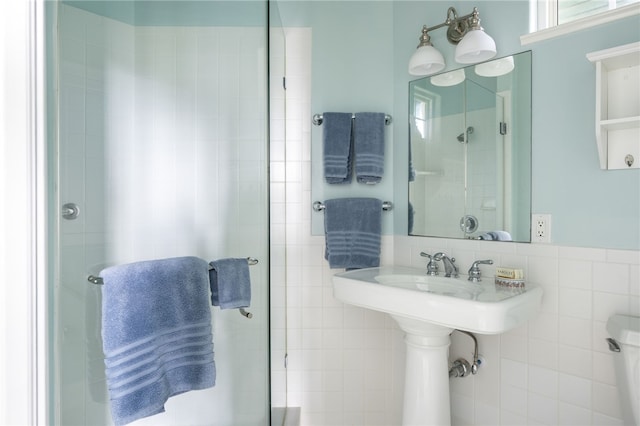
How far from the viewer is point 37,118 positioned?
57cm

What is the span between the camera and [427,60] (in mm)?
1614

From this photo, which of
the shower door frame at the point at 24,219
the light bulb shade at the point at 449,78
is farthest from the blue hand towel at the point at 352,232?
the shower door frame at the point at 24,219

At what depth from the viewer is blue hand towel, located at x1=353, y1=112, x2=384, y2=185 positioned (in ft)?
5.81

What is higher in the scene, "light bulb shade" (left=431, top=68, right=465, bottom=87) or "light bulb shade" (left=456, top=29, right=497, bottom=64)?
"light bulb shade" (left=456, top=29, right=497, bottom=64)

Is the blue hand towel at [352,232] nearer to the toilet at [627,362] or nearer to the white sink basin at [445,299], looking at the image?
the white sink basin at [445,299]

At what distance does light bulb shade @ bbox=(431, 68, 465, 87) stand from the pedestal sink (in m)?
0.90

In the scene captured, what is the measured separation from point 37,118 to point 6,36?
128mm

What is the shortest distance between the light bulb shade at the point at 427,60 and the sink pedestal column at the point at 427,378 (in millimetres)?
1138

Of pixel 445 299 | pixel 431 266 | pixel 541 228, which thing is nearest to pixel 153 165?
pixel 445 299

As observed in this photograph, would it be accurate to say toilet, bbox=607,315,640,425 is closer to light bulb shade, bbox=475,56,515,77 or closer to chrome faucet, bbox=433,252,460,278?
chrome faucet, bbox=433,252,460,278

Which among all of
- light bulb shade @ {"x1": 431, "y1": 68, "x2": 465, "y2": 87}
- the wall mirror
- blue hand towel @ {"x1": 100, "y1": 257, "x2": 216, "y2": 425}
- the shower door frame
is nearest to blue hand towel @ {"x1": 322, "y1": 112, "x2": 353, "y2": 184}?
the wall mirror

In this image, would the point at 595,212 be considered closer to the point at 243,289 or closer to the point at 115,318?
the point at 243,289

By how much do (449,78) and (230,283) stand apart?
1.36 meters

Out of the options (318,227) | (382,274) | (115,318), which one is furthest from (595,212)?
(115,318)
